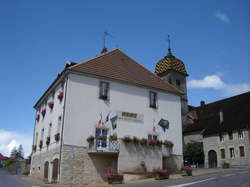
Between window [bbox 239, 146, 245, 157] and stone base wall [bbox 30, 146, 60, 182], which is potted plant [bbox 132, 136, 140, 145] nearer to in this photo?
stone base wall [bbox 30, 146, 60, 182]

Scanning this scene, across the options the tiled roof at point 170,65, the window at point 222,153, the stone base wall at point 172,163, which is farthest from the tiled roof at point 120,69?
Result: the tiled roof at point 170,65

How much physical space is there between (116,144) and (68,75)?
621 cm

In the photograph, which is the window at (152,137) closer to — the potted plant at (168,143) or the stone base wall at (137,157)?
the potted plant at (168,143)

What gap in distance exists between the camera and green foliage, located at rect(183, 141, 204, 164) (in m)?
38.7

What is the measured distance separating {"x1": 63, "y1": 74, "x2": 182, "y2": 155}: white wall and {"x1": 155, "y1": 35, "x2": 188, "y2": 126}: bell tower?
67.5ft

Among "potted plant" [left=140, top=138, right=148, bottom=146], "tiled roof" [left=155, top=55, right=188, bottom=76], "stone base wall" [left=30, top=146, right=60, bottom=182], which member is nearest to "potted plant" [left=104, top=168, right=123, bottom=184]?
"potted plant" [left=140, top=138, right=148, bottom=146]

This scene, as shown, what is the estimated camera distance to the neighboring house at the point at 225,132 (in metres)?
33.8

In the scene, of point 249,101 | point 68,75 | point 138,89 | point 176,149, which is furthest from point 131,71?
point 249,101

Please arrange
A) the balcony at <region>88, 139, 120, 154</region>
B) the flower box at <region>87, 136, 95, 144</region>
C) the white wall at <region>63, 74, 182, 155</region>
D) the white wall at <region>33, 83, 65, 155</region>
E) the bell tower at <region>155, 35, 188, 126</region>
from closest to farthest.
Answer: the balcony at <region>88, 139, 120, 154</region> < the flower box at <region>87, 136, 95, 144</region> < the white wall at <region>63, 74, 182, 155</region> < the white wall at <region>33, 83, 65, 155</region> < the bell tower at <region>155, 35, 188, 126</region>

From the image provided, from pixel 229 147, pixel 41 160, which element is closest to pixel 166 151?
pixel 41 160

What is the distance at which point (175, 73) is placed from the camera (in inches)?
1895

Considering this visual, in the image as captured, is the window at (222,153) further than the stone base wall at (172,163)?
Yes

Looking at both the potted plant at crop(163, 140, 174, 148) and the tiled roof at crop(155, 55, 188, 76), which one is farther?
the tiled roof at crop(155, 55, 188, 76)

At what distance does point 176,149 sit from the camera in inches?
991
